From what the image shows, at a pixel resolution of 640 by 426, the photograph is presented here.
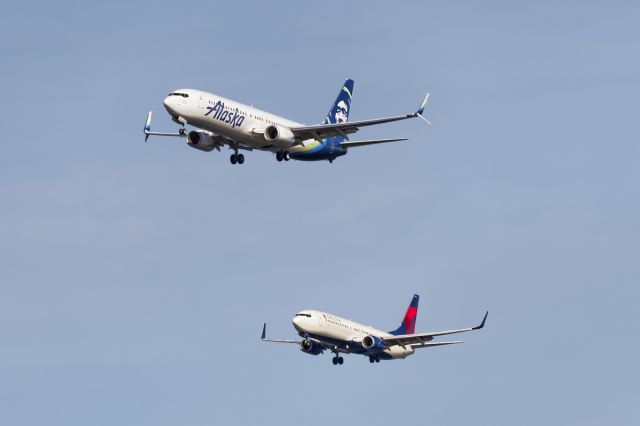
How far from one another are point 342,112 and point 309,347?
26.6 m

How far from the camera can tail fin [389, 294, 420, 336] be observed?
160m

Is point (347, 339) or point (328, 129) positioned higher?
point (328, 129)

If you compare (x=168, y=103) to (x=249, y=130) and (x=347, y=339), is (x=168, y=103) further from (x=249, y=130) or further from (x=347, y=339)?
(x=347, y=339)

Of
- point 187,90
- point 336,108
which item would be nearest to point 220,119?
point 187,90

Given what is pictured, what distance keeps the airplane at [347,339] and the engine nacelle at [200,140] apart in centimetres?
3224

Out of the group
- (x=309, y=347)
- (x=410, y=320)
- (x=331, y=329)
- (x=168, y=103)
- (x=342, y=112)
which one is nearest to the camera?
(x=168, y=103)

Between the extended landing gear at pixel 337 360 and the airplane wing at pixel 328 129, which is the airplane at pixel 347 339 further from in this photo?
the airplane wing at pixel 328 129

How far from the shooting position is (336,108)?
13275 centimetres

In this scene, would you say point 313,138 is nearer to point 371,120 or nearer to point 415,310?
point 371,120

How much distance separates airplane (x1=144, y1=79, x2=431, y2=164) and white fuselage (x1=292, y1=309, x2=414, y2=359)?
26.7 m

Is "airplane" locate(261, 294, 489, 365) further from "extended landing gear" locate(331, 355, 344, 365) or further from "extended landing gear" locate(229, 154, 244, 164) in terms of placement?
"extended landing gear" locate(229, 154, 244, 164)

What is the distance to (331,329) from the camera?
470 ft

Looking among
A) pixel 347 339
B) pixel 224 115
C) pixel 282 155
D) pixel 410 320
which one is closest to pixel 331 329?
pixel 347 339

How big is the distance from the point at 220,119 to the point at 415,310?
57037 millimetres
